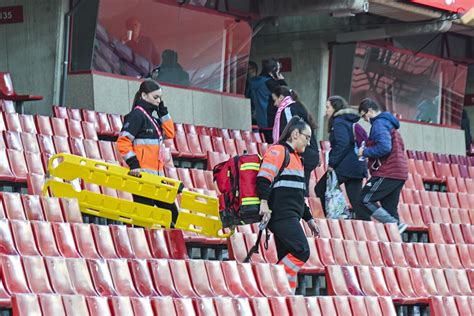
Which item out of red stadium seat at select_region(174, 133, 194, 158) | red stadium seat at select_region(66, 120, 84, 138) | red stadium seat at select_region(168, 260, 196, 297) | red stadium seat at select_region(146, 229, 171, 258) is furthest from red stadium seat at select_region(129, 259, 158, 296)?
red stadium seat at select_region(174, 133, 194, 158)

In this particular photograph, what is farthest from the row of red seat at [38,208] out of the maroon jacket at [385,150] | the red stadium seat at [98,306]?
the maroon jacket at [385,150]

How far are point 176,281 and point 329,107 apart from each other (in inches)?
157

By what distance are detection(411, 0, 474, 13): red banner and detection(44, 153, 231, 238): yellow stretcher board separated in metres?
8.04

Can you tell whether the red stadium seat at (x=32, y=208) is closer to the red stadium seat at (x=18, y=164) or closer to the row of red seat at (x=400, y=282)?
the red stadium seat at (x=18, y=164)

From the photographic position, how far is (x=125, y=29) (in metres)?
15.2

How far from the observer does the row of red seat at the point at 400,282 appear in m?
10.6

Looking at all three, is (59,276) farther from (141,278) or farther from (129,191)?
(129,191)

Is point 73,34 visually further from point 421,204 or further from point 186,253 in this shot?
point 186,253

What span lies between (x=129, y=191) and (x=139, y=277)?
1.45 m

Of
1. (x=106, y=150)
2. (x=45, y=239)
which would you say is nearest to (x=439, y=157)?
(x=106, y=150)

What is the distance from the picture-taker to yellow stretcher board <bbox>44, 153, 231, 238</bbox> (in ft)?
33.3

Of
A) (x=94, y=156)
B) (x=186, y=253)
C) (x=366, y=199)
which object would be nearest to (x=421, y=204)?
(x=366, y=199)

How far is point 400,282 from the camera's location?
11.3 metres

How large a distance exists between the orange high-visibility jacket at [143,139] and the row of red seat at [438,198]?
16.6ft
